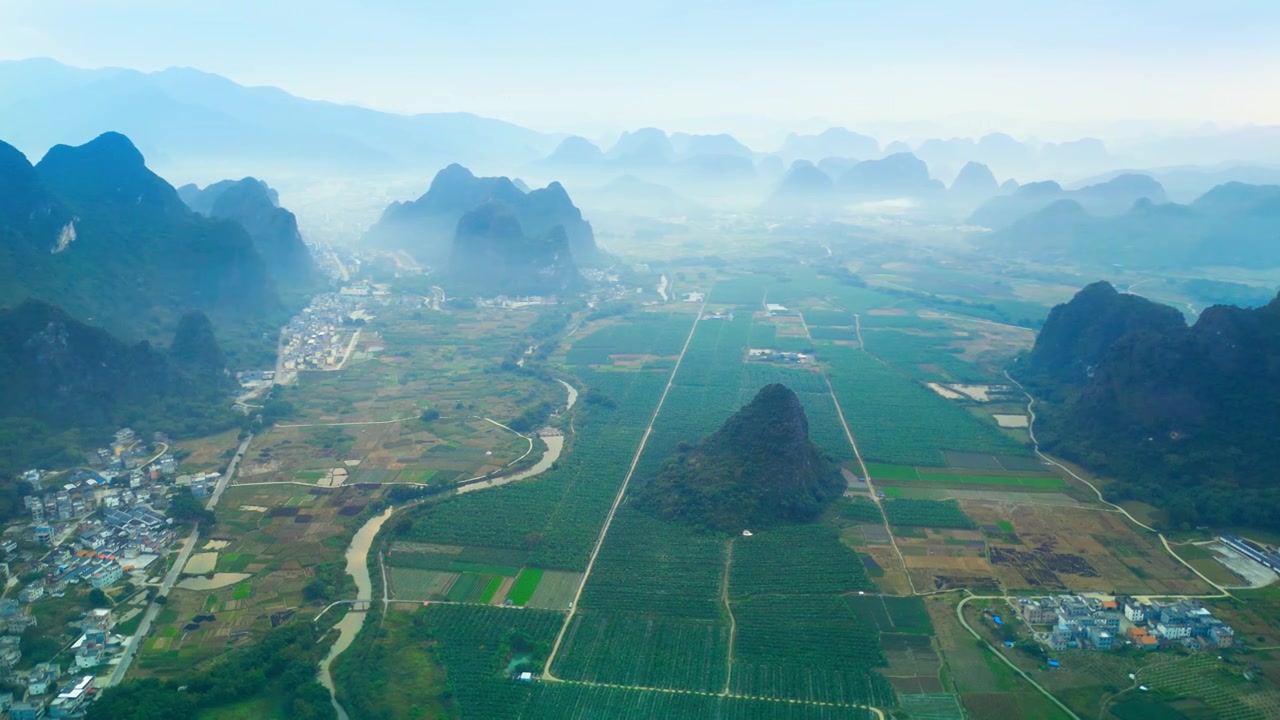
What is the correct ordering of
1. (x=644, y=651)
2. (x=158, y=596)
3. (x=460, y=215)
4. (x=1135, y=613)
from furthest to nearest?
1. (x=460, y=215)
2. (x=158, y=596)
3. (x=1135, y=613)
4. (x=644, y=651)

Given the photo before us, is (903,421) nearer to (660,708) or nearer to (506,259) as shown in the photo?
(660,708)

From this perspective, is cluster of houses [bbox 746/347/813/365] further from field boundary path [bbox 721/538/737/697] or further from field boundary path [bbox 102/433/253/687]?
field boundary path [bbox 102/433/253/687]

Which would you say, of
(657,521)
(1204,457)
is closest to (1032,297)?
(1204,457)

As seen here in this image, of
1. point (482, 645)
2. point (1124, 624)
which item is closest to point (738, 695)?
point (482, 645)

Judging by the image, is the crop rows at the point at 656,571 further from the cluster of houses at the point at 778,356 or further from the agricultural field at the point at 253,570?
the cluster of houses at the point at 778,356

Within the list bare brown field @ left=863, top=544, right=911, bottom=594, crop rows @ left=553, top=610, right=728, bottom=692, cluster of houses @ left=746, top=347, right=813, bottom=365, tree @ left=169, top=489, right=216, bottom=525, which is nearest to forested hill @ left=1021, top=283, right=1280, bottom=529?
bare brown field @ left=863, top=544, right=911, bottom=594

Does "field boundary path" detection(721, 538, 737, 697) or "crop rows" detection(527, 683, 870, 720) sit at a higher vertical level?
"field boundary path" detection(721, 538, 737, 697)

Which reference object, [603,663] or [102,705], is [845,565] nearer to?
[603,663]
